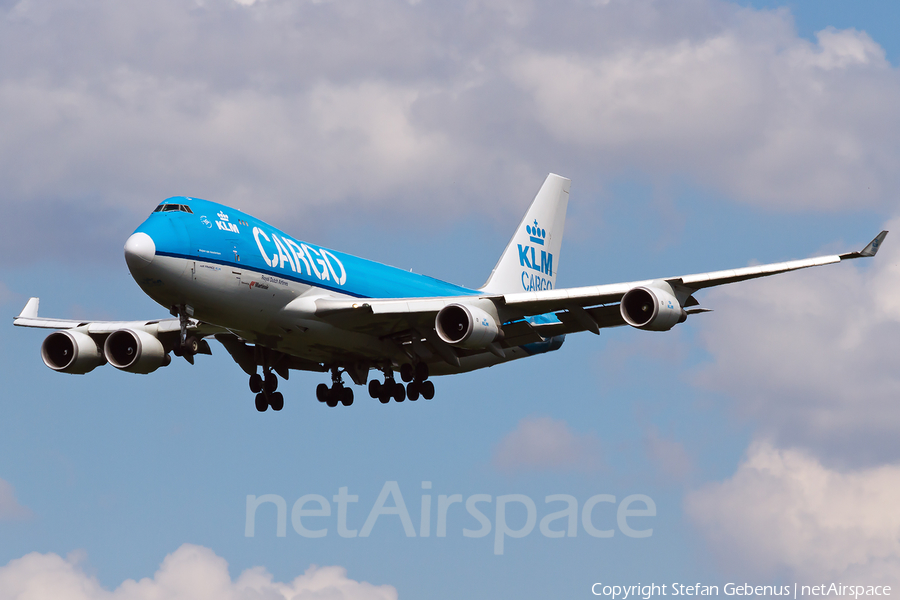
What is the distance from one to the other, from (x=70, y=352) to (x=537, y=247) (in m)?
21.7

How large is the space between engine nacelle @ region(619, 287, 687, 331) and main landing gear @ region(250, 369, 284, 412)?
46.9 ft

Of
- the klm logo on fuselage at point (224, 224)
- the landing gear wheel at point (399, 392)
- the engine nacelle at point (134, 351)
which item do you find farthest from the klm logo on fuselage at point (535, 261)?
the klm logo on fuselage at point (224, 224)

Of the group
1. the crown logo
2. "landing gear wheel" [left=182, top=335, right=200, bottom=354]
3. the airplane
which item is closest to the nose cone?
the airplane

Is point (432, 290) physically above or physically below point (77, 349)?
above

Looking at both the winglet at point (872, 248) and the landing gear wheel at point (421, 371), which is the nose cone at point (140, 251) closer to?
the landing gear wheel at point (421, 371)

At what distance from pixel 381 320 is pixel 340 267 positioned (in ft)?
8.87

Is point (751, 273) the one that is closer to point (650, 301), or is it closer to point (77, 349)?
point (650, 301)

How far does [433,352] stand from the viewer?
45.3 meters

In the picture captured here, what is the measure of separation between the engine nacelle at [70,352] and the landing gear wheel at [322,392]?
331 inches

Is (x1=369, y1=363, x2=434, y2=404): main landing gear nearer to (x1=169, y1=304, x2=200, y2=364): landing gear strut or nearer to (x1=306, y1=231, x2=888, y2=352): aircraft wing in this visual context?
(x1=306, y1=231, x2=888, y2=352): aircraft wing

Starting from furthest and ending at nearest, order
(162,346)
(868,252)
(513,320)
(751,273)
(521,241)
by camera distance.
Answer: (521,241), (162,346), (513,320), (751,273), (868,252)

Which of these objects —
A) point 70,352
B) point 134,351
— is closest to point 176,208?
point 134,351

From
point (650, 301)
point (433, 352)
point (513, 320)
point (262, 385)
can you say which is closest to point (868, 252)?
point (650, 301)

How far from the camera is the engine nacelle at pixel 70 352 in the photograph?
47094mm
